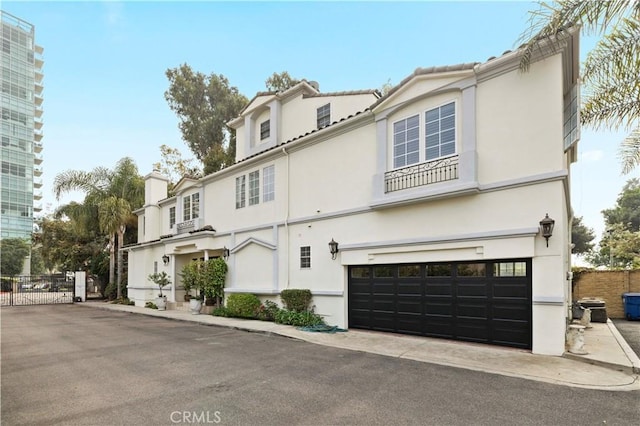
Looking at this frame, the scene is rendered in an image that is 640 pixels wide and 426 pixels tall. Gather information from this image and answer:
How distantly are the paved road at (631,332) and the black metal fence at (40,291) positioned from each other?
106 ft

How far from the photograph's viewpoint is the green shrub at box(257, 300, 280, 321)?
43.7ft

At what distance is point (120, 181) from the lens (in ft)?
82.7

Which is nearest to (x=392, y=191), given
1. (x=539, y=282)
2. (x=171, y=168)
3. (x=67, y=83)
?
(x=539, y=282)

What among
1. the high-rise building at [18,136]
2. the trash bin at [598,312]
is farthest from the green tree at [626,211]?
the high-rise building at [18,136]

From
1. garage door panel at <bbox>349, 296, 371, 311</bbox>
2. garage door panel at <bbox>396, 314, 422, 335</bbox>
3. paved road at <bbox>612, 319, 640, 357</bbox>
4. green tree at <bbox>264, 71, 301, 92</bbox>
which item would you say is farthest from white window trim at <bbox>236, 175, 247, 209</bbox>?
green tree at <bbox>264, 71, 301, 92</bbox>

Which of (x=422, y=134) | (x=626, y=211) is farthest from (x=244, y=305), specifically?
(x=626, y=211)

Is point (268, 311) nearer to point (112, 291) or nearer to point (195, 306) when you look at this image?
point (195, 306)

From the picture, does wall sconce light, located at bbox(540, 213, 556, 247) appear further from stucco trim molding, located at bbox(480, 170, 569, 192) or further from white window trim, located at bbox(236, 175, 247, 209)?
white window trim, located at bbox(236, 175, 247, 209)

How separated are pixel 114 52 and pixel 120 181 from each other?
1447 cm

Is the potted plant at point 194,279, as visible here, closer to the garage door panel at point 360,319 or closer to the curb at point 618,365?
the garage door panel at point 360,319

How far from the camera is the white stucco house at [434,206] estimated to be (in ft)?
26.6

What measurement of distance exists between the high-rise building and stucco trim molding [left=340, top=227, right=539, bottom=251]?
8192 centimetres

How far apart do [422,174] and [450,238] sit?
196cm

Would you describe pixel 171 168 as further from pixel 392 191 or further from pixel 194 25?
pixel 392 191
